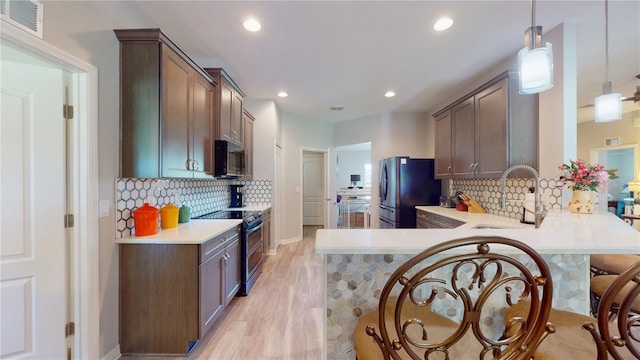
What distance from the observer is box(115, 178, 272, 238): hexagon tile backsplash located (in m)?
1.95

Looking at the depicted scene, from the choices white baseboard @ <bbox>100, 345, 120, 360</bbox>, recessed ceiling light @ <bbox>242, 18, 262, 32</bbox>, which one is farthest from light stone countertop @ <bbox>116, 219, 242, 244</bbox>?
recessed ceiling light @ <bbox>242, 18, 262, 32</bbox>

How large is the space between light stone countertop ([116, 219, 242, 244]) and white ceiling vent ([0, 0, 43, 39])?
1.34 m

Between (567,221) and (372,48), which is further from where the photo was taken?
(372,48)

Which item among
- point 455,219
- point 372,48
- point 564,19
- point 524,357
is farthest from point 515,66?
point 524,357

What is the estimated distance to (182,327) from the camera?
6.21 feet

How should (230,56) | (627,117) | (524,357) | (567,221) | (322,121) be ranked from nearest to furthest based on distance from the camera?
(524,357), (567,221), (230,56), (627,117), (322,121)

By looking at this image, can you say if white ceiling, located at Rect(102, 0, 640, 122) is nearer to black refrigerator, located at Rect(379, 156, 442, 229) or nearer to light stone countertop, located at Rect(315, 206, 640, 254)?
black refrigerator, located at Rect(379, 156, 442, 229)

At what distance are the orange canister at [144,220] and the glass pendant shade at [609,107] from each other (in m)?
3.79

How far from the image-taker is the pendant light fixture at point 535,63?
139 cm

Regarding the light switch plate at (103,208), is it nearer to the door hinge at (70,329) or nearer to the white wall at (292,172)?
the door hinge at (70,329)

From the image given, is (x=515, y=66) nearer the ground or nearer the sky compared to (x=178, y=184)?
nearer the sky

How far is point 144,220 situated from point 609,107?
12.8ft

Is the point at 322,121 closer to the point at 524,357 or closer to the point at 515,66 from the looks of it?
the point at 515,66

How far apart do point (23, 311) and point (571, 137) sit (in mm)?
4300
